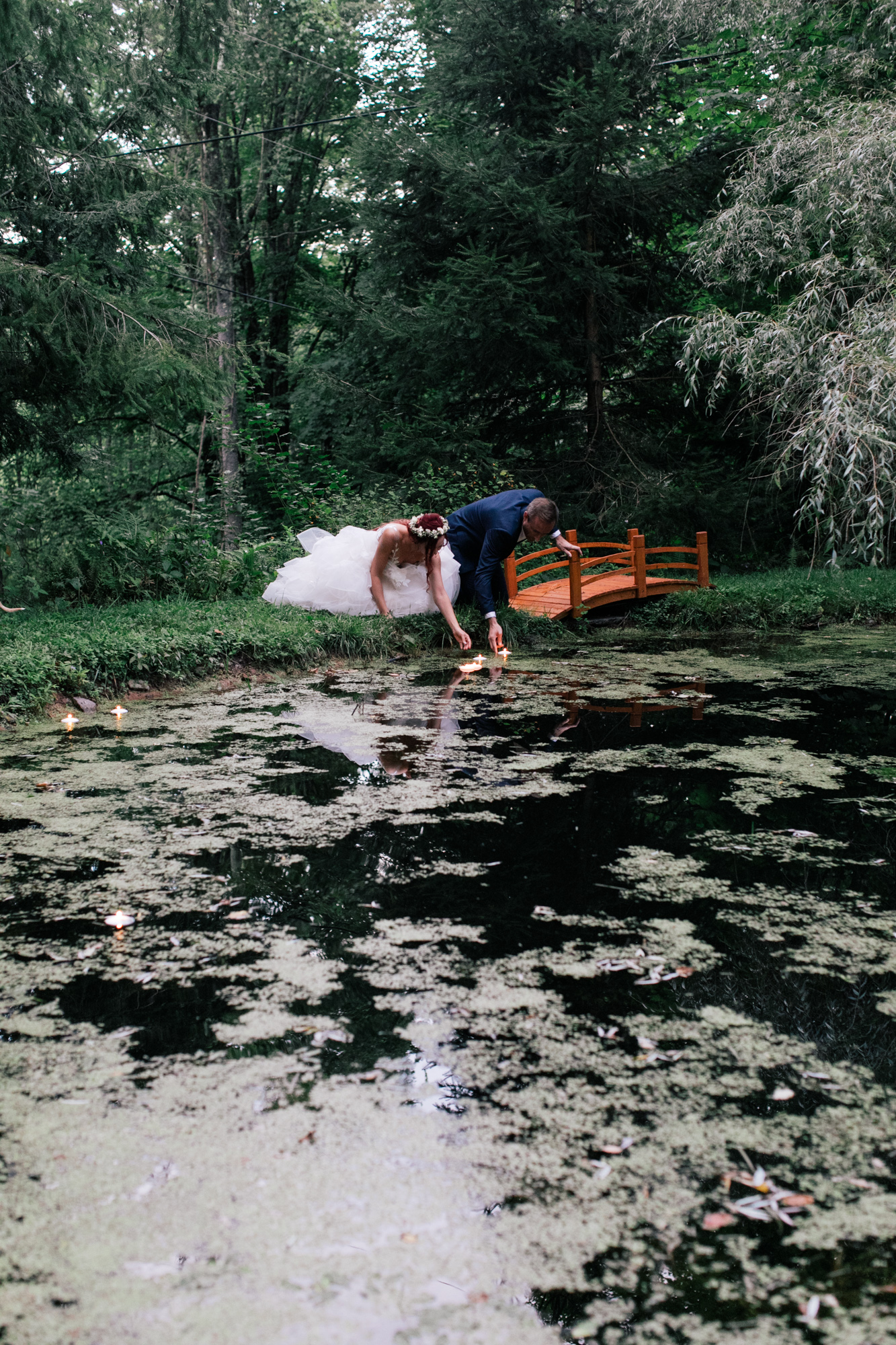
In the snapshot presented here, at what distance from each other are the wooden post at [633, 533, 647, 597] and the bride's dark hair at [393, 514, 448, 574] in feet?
7.43

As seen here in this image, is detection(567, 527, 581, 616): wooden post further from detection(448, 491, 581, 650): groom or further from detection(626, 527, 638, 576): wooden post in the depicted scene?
detection(626, 527, 638, 576): wooden post

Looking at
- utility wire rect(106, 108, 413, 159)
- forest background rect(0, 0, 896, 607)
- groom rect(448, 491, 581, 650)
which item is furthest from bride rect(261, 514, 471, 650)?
utility wire rect(106, 108, 413, 159)

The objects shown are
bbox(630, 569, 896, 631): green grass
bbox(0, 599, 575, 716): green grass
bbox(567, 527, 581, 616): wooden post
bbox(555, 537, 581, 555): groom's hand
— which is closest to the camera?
bbox(0, 599, 575, 716): green grass

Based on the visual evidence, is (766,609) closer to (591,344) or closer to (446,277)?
(591,344)

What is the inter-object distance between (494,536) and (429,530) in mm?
486

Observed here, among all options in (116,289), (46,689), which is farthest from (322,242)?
(46,689)

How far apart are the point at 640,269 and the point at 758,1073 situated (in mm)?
13312

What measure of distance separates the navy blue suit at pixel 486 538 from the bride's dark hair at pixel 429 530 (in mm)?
352

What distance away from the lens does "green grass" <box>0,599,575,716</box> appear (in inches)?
233

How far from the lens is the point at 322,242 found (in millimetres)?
20547

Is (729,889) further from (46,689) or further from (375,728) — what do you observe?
(46,689)

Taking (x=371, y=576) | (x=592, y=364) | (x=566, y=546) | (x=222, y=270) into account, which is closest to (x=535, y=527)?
(x=566, y=546)

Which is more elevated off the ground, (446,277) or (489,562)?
(446,277)

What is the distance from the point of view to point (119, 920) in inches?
118
